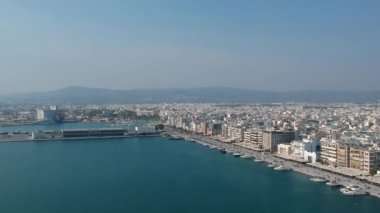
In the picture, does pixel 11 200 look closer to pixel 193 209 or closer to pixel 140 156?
pixel 193 209

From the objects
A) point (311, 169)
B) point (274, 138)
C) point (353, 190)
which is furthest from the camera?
point (274, 138)

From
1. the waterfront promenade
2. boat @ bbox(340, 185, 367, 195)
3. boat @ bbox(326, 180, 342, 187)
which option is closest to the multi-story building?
the waterfront promenade

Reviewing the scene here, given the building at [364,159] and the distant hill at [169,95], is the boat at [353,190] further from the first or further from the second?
the distant hill at [169,95]

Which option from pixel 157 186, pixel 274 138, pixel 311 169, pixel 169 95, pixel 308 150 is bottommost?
pixel 157 186

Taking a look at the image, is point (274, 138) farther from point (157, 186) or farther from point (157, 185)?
point (157, 186)

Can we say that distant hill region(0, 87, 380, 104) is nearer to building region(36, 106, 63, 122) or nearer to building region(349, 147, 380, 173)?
building region(36, 106, 63, 122)

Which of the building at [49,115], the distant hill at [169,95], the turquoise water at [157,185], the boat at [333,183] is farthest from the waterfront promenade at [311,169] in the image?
Result: the distant hill at [169,95]

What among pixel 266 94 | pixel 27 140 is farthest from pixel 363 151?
pixel 266 94

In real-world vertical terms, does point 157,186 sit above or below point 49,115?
below

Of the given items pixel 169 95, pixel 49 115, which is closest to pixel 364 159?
pixel 49 115
